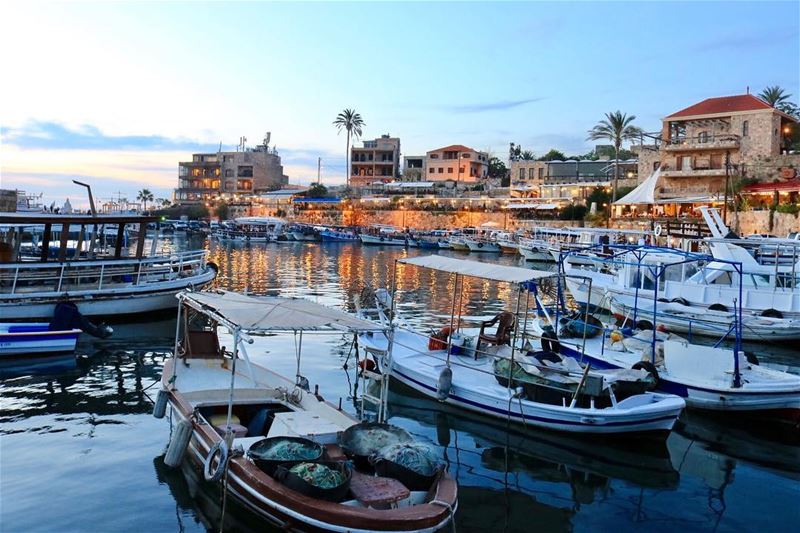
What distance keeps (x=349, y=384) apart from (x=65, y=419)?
6.31 metres

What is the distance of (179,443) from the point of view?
31.5ft

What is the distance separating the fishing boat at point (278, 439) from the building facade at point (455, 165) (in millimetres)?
95950

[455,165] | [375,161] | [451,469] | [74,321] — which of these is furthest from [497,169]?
[451,469]

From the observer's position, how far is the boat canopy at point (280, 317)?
29.6ft

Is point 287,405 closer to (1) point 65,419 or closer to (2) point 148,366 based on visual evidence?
(1) point 65,419

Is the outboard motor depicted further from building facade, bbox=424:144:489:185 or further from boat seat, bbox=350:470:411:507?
building facade, bbox=424:144:489:185

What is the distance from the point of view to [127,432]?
39.9 ft

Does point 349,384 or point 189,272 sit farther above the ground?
point 189,272

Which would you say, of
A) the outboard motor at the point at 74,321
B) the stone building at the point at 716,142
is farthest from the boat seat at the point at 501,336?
the stone building at the point at 716,142

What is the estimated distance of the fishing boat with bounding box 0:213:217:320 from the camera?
66.1ft

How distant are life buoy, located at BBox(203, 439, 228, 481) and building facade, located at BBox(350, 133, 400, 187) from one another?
10725 cm

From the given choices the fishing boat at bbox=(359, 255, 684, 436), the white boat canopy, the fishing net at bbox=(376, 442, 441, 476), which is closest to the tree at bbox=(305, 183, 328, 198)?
the fishing boat at bbox=(359, 255, 684, 436)

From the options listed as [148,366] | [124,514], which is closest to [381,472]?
[124,514]

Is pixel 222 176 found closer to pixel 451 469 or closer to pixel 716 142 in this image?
pixel 716 142
